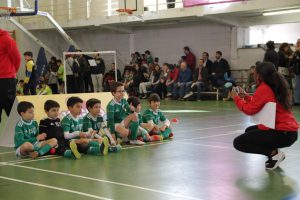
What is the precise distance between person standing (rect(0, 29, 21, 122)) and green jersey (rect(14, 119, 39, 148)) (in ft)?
2.68

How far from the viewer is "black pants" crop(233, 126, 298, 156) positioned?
5375 millimetres

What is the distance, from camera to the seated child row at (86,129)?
255 inches

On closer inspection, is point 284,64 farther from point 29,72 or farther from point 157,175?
point 157,175

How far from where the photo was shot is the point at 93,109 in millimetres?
6969

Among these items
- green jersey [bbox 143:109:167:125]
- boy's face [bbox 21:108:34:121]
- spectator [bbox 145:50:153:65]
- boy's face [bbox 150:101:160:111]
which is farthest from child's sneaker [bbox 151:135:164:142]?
spectator [bbox 145:50:153:65]

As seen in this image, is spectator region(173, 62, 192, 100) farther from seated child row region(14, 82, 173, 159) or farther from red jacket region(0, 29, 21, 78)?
red jacket region(0, 29, 21, 78)

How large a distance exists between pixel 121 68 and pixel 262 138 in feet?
60.2

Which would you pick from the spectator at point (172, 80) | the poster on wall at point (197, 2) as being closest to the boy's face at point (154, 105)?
the poster on wall at point (197, 2)

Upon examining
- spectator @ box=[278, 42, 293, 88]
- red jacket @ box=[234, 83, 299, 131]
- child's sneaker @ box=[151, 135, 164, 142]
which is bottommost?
child's sneaker @ box=[151, 135, 164, 142]

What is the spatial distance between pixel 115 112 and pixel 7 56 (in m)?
1.85

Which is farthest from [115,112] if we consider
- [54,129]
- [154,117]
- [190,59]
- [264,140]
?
[190,59]

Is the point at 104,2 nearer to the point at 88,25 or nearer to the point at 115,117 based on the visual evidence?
the point at 88,25

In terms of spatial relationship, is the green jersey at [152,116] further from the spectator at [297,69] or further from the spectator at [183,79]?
the spectator at [183,79]

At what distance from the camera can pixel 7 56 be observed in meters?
7.26
